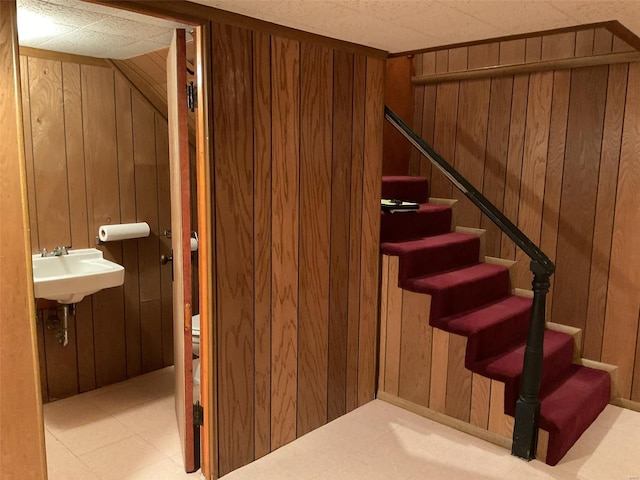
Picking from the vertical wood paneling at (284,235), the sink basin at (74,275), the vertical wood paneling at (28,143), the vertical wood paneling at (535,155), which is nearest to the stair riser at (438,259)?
the vertical wood paneling at (535,155)

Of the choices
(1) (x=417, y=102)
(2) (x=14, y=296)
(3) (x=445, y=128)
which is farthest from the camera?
(1) (x=417, y=102)

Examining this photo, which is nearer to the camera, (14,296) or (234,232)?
(14,296)

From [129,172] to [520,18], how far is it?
2292mm

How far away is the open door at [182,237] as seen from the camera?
2225 millimetres

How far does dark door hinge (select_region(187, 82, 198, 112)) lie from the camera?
7.27 feet

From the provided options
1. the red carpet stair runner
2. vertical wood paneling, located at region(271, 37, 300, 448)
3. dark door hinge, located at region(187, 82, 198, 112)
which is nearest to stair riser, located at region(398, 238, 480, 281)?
the red carpet stair runner

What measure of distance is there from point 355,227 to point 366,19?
3.51ft

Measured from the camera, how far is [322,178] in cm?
263

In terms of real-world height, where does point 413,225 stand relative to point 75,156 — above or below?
below

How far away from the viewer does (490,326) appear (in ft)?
9.25

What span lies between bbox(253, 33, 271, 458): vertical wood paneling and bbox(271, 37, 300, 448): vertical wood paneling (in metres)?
0.03

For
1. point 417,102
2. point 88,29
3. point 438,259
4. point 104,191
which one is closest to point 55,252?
point 104,191

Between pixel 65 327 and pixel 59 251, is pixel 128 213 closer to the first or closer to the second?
pixel 59 251

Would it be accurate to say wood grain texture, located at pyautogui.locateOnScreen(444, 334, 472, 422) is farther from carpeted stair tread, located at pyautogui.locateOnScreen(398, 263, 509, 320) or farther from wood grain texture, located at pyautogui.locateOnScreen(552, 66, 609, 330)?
wood grain texture, located at pyautogui.locateOnScreen(552, 66, 609, 330)
